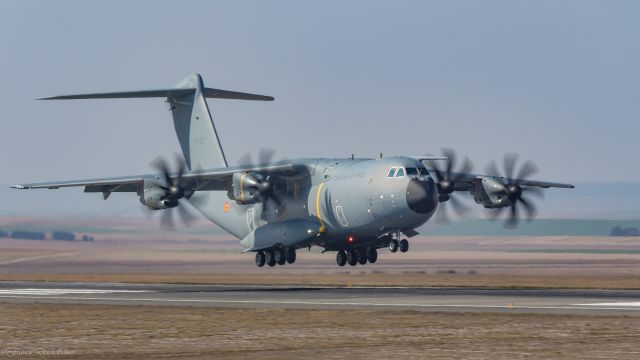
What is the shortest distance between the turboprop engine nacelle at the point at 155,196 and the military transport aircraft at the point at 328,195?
41 mm

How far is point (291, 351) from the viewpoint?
71.8 ft

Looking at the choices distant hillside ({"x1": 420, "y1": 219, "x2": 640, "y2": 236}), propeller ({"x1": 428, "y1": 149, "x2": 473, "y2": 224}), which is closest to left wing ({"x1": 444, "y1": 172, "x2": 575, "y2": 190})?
propeller ({"x1": 428, "y1": 149, "x2": 473, "y2": 224})

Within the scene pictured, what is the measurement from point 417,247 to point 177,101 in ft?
102

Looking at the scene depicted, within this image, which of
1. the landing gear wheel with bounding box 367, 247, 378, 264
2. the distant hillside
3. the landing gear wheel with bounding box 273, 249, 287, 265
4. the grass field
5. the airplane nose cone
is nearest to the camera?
the airplane nose cone

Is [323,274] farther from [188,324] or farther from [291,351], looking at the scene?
[291,351]

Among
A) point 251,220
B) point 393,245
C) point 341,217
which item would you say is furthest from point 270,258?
point 393,245

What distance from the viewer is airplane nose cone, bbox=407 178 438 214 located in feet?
145

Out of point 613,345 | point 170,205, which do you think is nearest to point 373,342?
point 613,345

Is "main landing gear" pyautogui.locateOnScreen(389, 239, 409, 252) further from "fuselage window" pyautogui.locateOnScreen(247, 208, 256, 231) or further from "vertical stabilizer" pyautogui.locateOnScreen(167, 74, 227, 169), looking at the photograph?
"vertical stabilizer" pyautogui.locateOnScreen(167, 74, 227, 169)

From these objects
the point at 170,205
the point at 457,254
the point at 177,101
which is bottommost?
the point at 457,254

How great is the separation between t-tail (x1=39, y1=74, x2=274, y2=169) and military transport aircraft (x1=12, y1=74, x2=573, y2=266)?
3377mm

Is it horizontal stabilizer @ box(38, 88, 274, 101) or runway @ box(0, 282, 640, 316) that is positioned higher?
horizontal stabilizer @ box(38, 88, 274, 101)

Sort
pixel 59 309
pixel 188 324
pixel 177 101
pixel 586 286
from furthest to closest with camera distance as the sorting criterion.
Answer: pixel 177 101
pixel 586 286
pixel 59 309
pixel 188 324

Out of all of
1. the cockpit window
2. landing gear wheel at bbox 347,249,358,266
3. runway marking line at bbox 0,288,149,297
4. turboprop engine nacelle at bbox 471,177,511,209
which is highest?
the cockpit window
